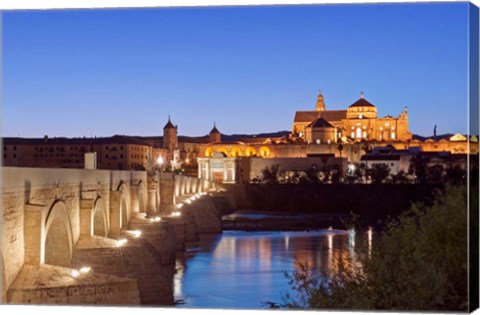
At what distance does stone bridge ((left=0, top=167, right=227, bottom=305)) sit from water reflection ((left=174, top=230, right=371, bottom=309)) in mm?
743

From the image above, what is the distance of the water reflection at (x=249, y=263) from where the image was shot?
11844 millimetres

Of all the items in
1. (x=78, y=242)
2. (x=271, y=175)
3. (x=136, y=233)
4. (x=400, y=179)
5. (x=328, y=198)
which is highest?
(x=271, y=175)

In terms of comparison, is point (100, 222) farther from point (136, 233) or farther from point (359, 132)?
point (359, 132)

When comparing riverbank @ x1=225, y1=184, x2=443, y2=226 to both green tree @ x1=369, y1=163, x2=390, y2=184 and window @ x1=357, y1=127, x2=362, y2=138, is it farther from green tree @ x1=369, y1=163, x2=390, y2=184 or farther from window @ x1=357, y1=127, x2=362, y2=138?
window @ x1=357, y1=127, x2=362, y2=138

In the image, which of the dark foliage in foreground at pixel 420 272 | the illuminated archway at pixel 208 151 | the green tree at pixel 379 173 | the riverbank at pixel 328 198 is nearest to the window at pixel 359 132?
the illuminated archway at pixel 208 151

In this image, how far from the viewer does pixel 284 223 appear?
29625mm

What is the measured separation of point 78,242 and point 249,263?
6.91 meters

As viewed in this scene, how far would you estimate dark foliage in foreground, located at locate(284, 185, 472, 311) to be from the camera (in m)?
6.45

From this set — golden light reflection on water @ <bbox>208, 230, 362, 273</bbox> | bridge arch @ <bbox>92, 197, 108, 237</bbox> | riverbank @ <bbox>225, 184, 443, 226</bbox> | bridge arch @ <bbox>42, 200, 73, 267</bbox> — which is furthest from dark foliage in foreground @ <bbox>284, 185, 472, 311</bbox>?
riverbank @ <bbox>225, 184, 443, 226</bbox>

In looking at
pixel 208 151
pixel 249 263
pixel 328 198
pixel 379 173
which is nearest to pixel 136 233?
pixel 249 263

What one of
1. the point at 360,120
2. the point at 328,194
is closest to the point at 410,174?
the point at 328,194

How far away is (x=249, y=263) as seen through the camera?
54.5 ft

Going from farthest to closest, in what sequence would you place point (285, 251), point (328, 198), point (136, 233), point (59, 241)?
point (328, 198) < point (285, 251) < point (136, 233) < point (59, 241)

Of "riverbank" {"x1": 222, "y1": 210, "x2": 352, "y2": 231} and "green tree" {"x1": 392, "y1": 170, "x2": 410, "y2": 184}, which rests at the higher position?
"green tree" {"x1": 392, "y1": 170, "x2": 410, "y2": 184}
